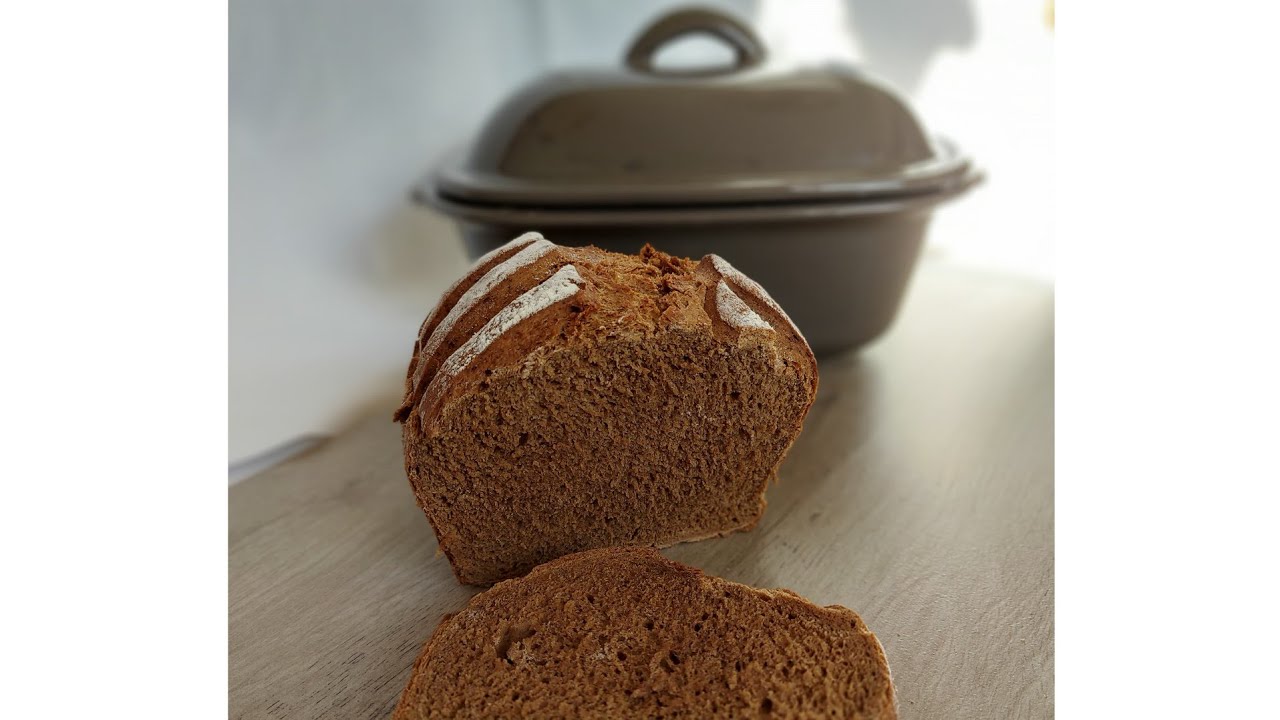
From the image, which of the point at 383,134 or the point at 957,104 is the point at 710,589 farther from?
the point at 957,104

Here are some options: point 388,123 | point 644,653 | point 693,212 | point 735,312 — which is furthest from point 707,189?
point 388,123

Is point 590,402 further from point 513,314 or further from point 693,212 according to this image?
point 693,212

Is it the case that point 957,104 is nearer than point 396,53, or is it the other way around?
point 396,53

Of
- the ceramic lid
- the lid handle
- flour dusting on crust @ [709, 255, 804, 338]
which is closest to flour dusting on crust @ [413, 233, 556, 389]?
flour dusting on crust @ [709, 255, 804, 338]

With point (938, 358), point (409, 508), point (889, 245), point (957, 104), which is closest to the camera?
point (409, 508)

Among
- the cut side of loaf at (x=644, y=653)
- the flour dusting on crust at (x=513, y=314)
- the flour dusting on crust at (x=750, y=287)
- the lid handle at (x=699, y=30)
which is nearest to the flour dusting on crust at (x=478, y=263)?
the flour dusting on crust at (x=513, y=314)

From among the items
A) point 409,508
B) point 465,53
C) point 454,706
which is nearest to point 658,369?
point 454,706
